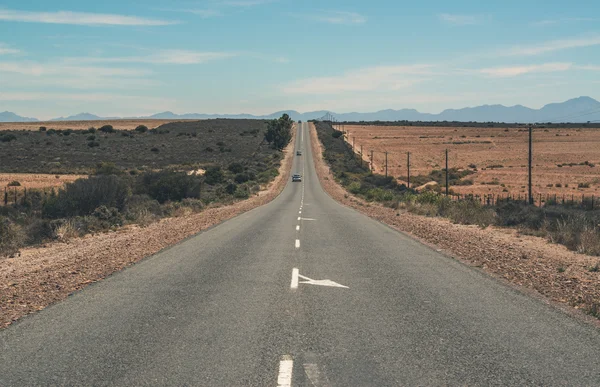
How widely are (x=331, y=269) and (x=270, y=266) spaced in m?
1.43

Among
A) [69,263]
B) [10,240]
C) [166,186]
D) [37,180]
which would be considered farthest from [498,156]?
[69,263]

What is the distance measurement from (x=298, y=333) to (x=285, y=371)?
1366 mm

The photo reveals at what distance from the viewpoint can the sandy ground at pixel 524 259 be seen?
10.0 m

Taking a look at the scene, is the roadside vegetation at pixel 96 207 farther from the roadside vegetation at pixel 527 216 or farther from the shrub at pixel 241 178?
the shrub at pixel 241 178

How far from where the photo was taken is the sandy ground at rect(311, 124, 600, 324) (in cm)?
1001

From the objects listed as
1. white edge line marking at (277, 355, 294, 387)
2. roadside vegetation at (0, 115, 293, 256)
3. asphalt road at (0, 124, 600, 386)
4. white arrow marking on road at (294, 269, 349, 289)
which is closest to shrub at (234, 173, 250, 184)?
roadside vegetation at (0, 115, 293, 256)

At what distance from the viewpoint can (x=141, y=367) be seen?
5.63 meters

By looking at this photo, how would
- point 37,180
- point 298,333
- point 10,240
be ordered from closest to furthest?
1. point 298,333
2. point 10,240
3. point 37,180

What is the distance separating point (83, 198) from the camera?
25.6m

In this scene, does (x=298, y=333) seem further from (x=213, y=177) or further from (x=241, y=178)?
(x=241, y=178)

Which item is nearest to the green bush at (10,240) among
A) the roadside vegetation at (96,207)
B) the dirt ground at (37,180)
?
the roadside vegetation at (96,207)

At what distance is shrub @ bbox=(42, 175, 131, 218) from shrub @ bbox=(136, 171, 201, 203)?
28.7 ft

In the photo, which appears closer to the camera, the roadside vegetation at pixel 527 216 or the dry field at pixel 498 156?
the roadside vegetation at pixel 527 216

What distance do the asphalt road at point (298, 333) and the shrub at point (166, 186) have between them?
25638 mm
